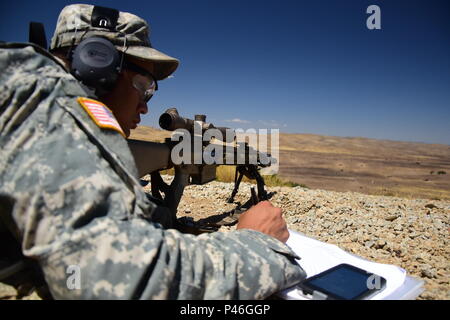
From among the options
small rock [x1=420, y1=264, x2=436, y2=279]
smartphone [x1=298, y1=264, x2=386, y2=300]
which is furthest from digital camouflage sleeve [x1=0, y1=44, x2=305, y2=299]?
small rock [x1=420, y1=264, x2=436, y2=279]

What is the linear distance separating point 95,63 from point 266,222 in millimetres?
1178

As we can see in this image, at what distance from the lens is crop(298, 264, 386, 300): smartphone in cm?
145

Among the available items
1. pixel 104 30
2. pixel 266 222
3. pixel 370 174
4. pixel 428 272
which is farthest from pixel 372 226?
pixel 370 174

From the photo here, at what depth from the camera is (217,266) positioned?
1.19 metres

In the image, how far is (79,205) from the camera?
966 millimetres

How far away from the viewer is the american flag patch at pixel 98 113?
3.72ft

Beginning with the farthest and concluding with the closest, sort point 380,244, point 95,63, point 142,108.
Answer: point 380,244
point 142,108
point 95,63

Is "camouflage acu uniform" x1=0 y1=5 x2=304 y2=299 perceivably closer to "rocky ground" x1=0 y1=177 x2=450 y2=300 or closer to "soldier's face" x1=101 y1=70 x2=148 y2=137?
"rocky ground" x1=0 y1=177 x2=450 y2=300

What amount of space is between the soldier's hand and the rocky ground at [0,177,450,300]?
1000 mm

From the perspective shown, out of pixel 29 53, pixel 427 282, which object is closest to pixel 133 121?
pixel 29 53

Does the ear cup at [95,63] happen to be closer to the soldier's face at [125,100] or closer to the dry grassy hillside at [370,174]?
the soldier's face at [125,100]

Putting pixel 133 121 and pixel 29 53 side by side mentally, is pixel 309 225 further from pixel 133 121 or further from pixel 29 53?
pixel 29 53

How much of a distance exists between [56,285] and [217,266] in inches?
21.3

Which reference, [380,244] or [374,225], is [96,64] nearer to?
[380,244]
